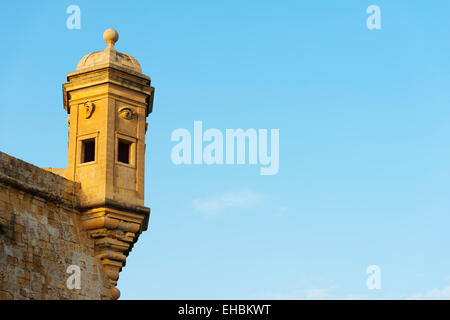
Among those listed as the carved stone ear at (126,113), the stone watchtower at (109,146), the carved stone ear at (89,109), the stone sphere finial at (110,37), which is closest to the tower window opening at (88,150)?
the stone watchtower at (109,146)

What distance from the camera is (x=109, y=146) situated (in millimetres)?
18328

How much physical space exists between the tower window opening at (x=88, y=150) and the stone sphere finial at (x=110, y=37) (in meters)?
2.16

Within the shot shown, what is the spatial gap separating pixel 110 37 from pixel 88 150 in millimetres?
2495

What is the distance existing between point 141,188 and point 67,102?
8.13 feet

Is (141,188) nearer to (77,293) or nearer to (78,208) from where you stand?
(78,208)

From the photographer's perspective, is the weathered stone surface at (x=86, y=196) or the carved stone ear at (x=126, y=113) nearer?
the weathered stone surface at (x=86, y=196)

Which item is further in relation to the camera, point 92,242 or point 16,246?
point 92,242

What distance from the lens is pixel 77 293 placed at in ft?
55.3

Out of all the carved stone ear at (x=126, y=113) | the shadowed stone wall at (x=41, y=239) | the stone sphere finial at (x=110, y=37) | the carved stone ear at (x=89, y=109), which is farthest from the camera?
the stone sphere finial at (x=110, y=37)

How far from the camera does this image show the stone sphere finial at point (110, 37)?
19.5 meters

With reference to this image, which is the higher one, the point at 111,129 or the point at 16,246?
the point at 111,129

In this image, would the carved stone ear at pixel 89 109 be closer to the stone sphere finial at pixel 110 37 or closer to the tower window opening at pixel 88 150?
the tower window opening at pixel 88 150
